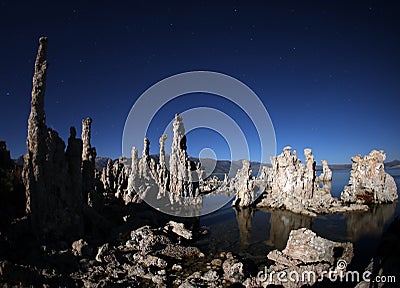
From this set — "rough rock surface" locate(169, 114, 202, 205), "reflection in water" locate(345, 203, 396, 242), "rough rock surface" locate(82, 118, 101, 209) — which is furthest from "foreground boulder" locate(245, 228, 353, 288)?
"rough rock surface" locate(169, 114, 202, 205)

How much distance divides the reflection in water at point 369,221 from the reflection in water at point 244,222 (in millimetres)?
15780

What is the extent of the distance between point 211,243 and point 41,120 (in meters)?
27.2

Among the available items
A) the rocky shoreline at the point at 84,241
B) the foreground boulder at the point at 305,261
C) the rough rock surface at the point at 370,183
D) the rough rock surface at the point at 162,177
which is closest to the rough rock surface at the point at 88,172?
the rocky shoreline at the point at 84,241

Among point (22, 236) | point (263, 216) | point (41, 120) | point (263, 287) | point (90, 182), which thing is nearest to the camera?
point (263, 287)

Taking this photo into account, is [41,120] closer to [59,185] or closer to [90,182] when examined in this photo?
[59,185]

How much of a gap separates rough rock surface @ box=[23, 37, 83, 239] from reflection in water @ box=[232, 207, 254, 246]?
78.2 feet

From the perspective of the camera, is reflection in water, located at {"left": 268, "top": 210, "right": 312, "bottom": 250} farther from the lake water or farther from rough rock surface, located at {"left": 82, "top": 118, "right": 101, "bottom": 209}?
rough rock surface, located at {"left": 82, "top": 118, "right": 101, "bottom": 209}

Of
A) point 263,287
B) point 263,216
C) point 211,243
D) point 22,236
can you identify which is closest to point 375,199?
point 263,216

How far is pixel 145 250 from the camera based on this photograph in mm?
28453

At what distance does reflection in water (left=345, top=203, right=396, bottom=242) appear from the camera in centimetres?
4047

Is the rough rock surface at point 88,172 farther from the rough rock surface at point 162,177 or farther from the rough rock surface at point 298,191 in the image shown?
the rough rock surface at point 298,191

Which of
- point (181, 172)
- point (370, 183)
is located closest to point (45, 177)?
point (181, 172)

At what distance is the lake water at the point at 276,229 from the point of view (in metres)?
32.2

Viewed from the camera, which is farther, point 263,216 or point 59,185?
point 263,216
